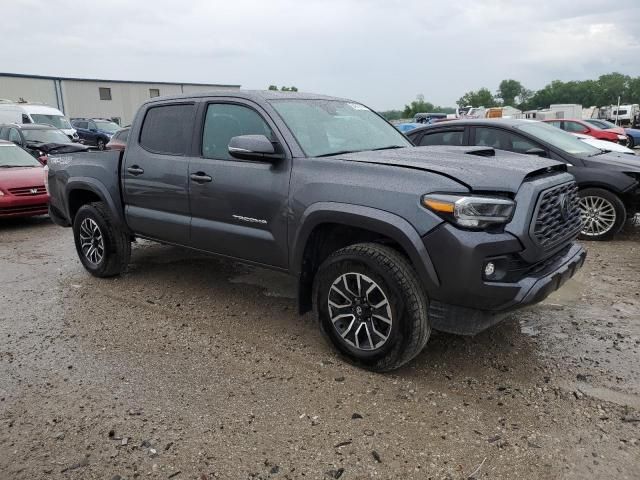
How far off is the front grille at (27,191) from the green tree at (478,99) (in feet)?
345

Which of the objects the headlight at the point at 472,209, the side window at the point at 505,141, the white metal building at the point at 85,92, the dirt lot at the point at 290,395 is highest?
the white metal building at the point at 85,92

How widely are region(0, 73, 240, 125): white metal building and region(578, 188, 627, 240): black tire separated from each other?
3765cm

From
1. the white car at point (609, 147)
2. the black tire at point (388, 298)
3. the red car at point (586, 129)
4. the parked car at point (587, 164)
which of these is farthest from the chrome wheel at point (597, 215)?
the red car at point (586, 129)

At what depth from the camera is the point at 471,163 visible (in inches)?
134

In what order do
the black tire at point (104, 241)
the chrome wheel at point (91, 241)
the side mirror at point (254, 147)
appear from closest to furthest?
the side mirror at point (254, 147), the black tire at point (104, 241), the chrome wheel at point (91, 241)

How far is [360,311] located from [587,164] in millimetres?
4662

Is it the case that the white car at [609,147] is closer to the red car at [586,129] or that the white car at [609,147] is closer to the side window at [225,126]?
the side window at [225,126]

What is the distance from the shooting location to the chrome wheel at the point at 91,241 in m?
5.46

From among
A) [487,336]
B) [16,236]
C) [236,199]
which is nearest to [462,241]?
[487,336]

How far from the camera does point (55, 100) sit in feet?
139

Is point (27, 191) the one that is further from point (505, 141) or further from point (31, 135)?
point (31, 135)

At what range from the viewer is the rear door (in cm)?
448

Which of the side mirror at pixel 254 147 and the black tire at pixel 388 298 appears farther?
the side mirror at pixel 254 147

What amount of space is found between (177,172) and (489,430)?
3.15 metres
